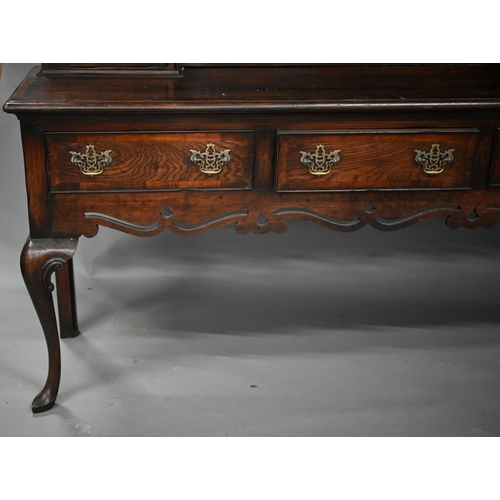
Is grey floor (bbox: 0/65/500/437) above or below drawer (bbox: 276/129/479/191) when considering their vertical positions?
below

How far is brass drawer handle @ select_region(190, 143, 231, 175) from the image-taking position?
2.47m

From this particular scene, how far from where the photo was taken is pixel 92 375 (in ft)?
9.68

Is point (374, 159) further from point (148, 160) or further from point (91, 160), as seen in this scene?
point (91, 160)

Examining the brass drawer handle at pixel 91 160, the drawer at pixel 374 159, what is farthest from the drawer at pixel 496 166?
the brass drawer handle at pixel 91 160

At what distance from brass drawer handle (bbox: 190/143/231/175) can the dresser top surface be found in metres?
0.14

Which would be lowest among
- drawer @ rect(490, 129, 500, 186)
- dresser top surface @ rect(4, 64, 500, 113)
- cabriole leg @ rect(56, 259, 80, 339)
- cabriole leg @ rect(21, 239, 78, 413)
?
cabriole leg @ rect(56, 259, 80, 339)

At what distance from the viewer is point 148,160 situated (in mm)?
2471

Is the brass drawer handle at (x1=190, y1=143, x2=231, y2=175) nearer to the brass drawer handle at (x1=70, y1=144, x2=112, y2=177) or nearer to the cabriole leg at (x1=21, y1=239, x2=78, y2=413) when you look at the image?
the brass drawer handle at (x1=70, y1=144, x2=112, y2=177)

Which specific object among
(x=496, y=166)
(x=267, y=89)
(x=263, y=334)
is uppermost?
(x=267, y=89)

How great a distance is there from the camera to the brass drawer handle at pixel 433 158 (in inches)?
99.8

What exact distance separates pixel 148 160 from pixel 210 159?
0.64 feet

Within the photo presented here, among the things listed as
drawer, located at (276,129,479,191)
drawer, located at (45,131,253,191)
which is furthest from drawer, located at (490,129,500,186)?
drawer, located at (45,131,253,191)

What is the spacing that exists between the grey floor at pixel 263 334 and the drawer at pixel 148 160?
0.81 m

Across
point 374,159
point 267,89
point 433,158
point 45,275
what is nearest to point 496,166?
point 433,158
